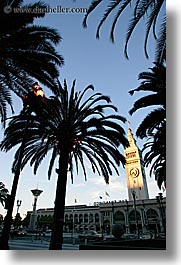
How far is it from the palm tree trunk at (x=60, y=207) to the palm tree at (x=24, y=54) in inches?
111

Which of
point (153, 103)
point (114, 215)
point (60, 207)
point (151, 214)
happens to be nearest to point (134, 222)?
point (151, 214)

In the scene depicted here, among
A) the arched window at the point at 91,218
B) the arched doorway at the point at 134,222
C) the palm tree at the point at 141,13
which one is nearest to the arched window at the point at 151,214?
the arched doorway at the point at 134,222

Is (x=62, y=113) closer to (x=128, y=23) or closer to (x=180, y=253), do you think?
(x=128, y=23)

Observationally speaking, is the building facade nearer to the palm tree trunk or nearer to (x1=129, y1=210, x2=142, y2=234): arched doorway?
(x1=129, y1=210, x2=142, y2=234): arched doorway

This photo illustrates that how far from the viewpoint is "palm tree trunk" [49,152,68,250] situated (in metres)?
7.61

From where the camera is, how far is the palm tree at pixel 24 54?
5.58 m

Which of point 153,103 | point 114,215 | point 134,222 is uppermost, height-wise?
point 153,103

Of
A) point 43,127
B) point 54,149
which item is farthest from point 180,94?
point 54,149

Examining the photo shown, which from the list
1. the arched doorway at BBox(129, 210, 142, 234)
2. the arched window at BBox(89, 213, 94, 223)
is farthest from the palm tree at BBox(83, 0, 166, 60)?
the arched doorway at BBox(129, 210, 142, 234)

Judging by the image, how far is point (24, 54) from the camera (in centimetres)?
593

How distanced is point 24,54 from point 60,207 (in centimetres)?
482

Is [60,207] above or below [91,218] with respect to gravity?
above

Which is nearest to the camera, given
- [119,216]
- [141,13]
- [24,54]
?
[141,13]

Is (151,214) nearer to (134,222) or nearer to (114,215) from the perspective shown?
(134,222)
